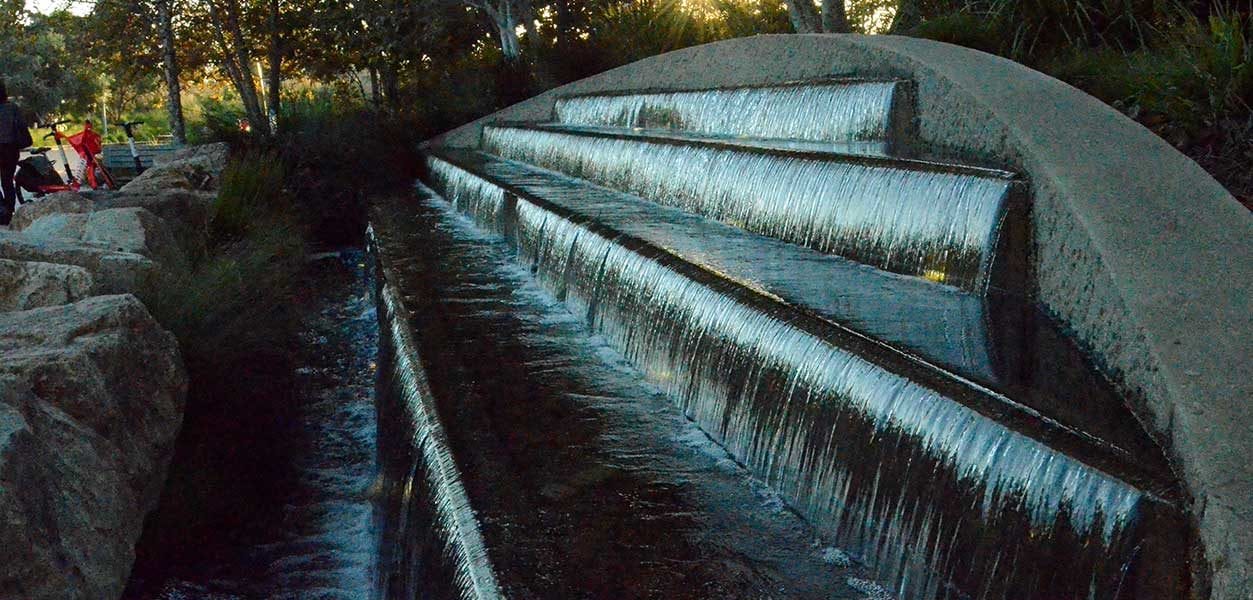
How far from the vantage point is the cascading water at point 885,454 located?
7.10 feet

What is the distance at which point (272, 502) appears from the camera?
4.67m

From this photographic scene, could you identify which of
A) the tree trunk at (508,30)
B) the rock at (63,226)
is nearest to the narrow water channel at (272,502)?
the rock at (63,226)

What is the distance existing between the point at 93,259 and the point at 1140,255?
466 centimetres

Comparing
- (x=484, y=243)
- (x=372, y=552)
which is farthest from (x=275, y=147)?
(x=372, y=552)

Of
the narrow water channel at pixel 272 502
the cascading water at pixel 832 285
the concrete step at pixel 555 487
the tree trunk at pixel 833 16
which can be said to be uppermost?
the tree trunk at pixel 833 16

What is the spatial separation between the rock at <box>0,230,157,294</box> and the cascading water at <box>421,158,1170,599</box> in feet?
8.07

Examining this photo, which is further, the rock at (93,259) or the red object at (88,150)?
the red object at (88,150)

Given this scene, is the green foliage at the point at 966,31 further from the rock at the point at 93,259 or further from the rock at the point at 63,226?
the rock at the point at 63,226

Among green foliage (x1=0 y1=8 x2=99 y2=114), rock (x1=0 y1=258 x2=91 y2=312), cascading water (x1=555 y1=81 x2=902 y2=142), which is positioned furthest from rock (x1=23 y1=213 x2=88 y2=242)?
green foliage (x1=0 y1=8 x2=99 y2=114)

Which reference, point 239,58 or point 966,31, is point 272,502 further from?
point 239,58

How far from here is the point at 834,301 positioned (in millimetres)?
3879

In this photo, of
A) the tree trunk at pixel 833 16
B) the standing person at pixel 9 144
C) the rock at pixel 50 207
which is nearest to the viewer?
the rock at pixel 50 207

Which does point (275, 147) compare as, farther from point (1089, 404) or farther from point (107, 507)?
point (1089, 404)

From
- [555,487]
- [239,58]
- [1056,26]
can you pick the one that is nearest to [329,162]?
[239,58]
